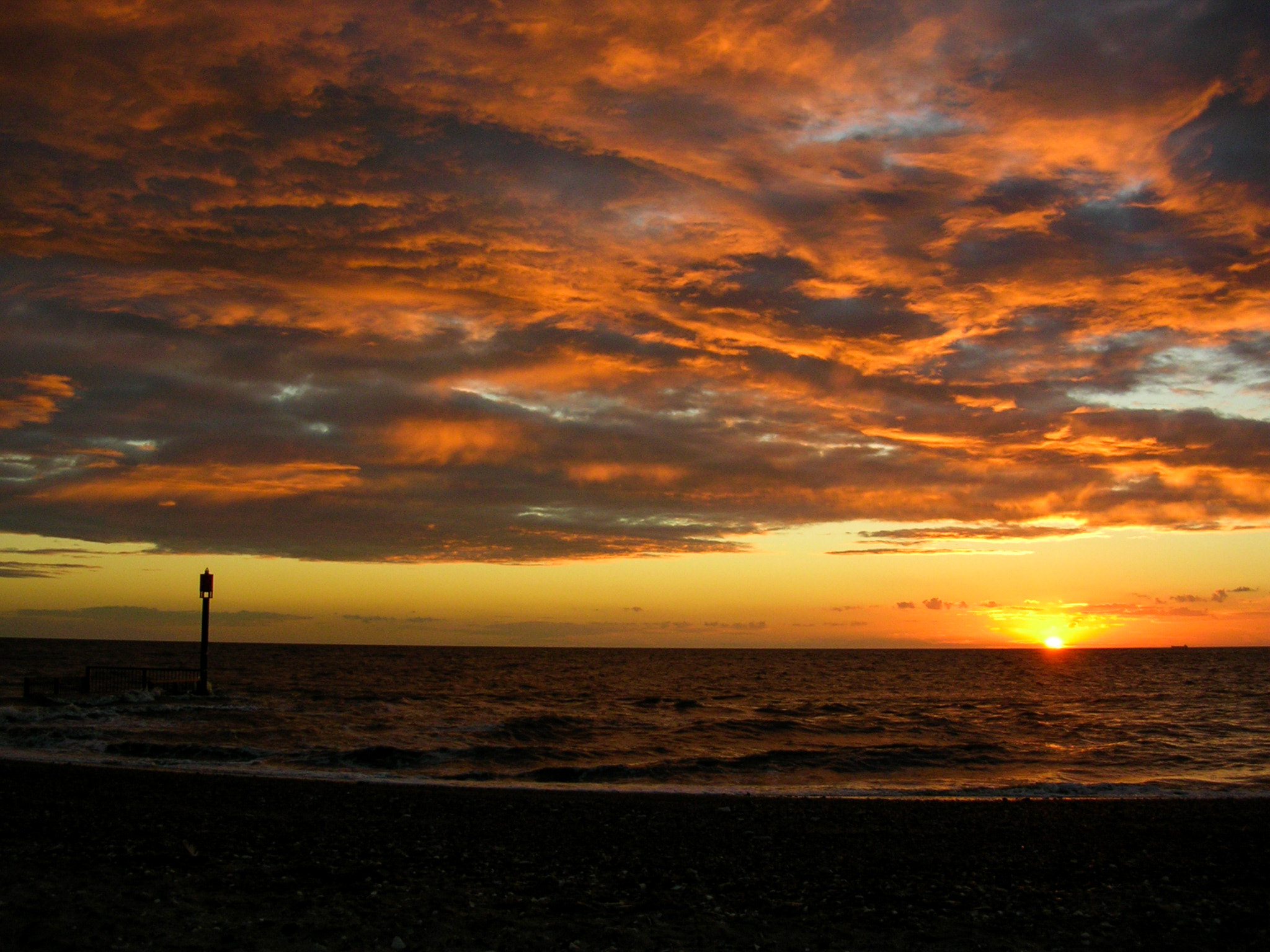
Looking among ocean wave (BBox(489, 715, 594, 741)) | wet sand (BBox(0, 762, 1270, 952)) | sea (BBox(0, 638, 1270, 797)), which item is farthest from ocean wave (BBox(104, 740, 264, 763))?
ocean wave (BBox(489, 715, 594, 741))

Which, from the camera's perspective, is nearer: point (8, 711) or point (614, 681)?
point (8, 711)

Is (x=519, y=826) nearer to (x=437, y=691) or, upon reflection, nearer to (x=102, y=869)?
(x=102, y=869)

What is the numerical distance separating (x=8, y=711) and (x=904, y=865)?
127 feet

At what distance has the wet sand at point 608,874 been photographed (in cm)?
966

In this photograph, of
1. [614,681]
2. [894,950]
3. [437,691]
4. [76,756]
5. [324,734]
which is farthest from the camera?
[614,681]

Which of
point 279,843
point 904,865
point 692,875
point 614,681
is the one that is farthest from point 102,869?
point 614,681

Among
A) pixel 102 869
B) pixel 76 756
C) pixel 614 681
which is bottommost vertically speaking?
pixel 614 681

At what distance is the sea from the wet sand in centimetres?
567

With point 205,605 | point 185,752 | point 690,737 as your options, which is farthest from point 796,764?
point 205,605

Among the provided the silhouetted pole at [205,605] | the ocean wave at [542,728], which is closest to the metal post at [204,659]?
the silhouetted pole at [205,605]

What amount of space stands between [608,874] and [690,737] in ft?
78.2

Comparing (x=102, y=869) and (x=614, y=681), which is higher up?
(x=102, y=869)

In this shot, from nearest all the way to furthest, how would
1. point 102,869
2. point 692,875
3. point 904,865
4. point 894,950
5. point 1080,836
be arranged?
point 894,950 → point 102,869 → point 692,875 → point 904,865 → point 1080,836

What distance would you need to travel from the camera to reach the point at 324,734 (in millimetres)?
33781
